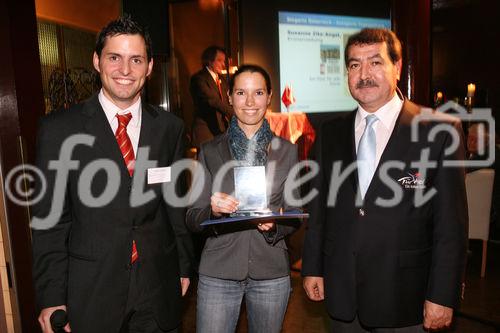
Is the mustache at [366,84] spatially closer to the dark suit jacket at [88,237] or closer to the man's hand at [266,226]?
the man's hand at [266,226]

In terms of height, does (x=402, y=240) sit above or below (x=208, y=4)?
below

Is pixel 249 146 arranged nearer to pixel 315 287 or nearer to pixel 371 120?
pixel 371 120

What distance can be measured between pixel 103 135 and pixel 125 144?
0.10 metres

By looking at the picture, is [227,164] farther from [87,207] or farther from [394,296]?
[394,296]

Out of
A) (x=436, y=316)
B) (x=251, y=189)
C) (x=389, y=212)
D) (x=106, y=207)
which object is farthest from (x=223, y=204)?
(x=436, y=316)

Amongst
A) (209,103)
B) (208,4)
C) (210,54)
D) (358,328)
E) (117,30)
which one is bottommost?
(358,328)

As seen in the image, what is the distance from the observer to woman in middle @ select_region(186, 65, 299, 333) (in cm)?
207

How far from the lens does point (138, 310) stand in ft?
6.24

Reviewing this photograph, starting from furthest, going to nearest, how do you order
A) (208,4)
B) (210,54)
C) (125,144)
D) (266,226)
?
1. (208,4)
2. (210,54)
3. (266,226)
4. (125,144)

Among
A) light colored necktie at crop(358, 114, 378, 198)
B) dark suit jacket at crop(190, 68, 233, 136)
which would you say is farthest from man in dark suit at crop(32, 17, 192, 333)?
dark suit jacket at crop(190, 68, 233, 136)

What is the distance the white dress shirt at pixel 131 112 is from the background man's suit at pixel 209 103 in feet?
11.5

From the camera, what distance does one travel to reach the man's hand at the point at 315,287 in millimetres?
2102

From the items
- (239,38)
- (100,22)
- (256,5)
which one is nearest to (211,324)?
(239,38)

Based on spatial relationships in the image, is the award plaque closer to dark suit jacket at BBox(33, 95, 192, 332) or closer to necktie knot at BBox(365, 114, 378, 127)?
dark suit jacket at BBox(33, 95, 192, 332)
